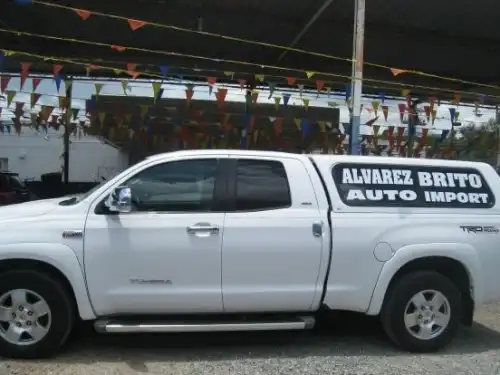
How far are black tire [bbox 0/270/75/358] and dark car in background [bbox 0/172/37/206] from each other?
8474 mm

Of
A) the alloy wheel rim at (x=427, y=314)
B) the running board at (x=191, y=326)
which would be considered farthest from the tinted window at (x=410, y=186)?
the running board at (x=191, y=326)

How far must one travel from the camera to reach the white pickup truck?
511 centimetres

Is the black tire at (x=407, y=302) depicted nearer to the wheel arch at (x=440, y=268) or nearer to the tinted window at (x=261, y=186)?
the wheel arch at (x=440, y=268)

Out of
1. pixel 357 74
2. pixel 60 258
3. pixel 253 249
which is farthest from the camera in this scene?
pixel 357 74

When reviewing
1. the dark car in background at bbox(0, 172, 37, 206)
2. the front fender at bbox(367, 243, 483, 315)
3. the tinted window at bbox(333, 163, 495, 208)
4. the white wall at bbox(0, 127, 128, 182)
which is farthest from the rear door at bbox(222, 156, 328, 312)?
the white wall at bbox(0, 127, 128, 182)

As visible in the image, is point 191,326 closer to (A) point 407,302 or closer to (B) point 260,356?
(B) point 260,356

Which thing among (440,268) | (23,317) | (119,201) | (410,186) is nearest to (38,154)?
(23,317)

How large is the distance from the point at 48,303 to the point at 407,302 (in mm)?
3298

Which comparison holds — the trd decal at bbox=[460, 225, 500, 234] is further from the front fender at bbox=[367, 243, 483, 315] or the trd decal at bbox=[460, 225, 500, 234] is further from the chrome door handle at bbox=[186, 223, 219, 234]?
the chrome door handle at bbox=[186, 223, 219, 234]

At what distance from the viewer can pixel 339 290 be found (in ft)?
18.0

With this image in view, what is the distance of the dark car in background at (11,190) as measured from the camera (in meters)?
13.2

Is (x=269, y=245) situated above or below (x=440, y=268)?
above

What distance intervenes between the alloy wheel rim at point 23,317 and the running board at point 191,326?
47cm

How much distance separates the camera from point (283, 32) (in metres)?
15.0
